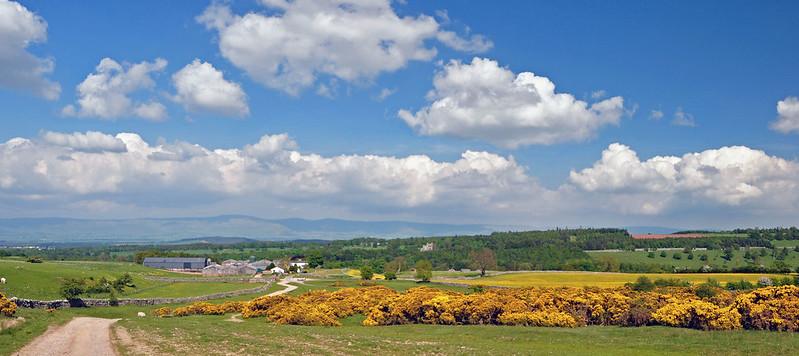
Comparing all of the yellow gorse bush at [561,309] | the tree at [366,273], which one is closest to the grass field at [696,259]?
the tree at [366,273]

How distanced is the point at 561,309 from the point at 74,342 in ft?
119

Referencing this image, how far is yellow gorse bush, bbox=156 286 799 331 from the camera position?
4375 cm

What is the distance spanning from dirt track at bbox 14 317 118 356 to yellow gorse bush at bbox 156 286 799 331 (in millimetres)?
A: 15783

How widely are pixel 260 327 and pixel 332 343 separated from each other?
12.5m

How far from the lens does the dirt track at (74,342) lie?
1273 inches

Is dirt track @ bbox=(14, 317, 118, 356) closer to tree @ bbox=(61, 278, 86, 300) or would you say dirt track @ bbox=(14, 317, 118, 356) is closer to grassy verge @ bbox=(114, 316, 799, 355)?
grassy verge @ bbox=(114, 316, 799, 355)

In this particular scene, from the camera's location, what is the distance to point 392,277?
5271 inches

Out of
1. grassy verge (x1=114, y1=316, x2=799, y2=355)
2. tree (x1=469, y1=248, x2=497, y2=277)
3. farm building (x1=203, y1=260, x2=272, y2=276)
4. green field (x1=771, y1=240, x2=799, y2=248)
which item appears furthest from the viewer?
green field (x1=771, y1=240, x2=799, y2=248)

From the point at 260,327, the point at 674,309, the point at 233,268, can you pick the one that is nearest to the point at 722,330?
the point at 674,309

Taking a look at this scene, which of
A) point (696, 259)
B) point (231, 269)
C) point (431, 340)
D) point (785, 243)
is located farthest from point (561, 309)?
point (785, 243)

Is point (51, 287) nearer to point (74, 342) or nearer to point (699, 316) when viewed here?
point (74, 342)

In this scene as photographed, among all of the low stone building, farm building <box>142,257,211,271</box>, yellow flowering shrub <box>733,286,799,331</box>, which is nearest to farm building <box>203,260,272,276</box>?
the low stone building

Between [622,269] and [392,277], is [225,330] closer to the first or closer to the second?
[392,277]

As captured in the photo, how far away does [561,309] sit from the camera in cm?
5131
